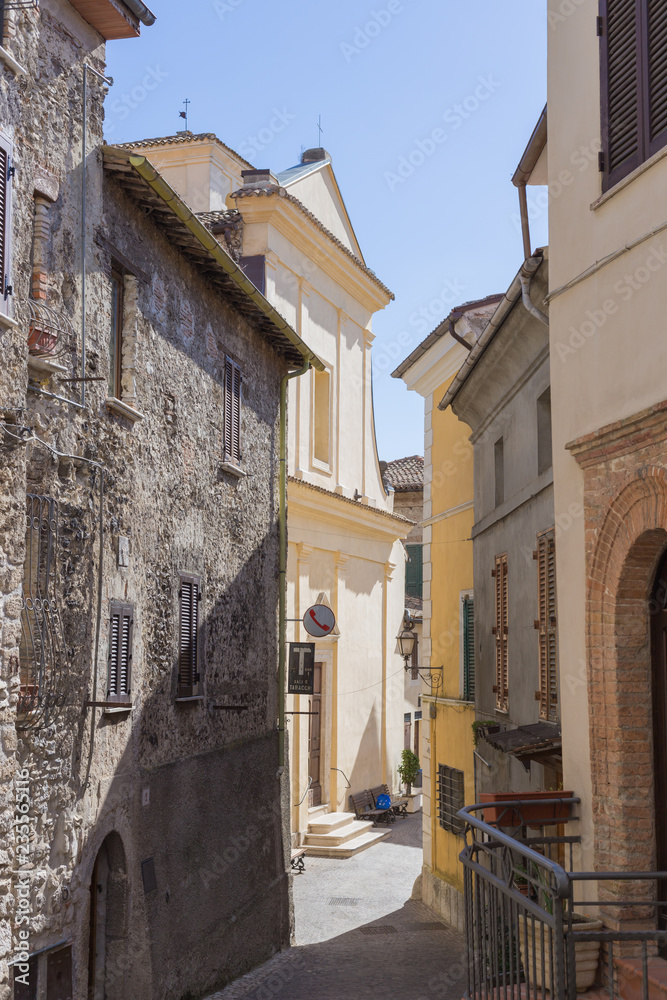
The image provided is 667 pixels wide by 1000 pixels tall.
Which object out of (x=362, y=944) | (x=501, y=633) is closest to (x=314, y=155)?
(x=501, y=633)

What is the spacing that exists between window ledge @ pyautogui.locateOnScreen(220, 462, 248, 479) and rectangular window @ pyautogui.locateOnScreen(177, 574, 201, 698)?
165 cm

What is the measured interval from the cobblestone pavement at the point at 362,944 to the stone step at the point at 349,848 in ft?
0.55

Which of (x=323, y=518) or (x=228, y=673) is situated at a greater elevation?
(x=323, y=518)

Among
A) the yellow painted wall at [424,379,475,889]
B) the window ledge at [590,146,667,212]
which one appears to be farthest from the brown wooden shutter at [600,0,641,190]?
the yellow painted wall at [424,379,475,889]

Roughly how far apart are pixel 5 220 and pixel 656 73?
4.48 m

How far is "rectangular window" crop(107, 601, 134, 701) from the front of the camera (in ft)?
31.6

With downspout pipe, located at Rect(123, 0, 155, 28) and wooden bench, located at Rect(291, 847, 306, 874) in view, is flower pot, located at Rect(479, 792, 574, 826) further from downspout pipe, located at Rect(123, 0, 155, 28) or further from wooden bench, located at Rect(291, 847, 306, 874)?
wooden bench, located at Rect(291, 847, 306, 874)

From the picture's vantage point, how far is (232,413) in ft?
44.5

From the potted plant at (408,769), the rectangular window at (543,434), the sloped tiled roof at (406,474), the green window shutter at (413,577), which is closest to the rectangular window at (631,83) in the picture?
the rectangular window at (543,434)

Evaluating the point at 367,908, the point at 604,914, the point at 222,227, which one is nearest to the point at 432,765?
the point at 367,908

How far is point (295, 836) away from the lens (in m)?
21.1

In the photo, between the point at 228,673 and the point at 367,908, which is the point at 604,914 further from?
the point at 367,908

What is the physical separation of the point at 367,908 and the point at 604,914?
36.3 ft

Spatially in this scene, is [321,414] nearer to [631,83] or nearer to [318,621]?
[318,621]
